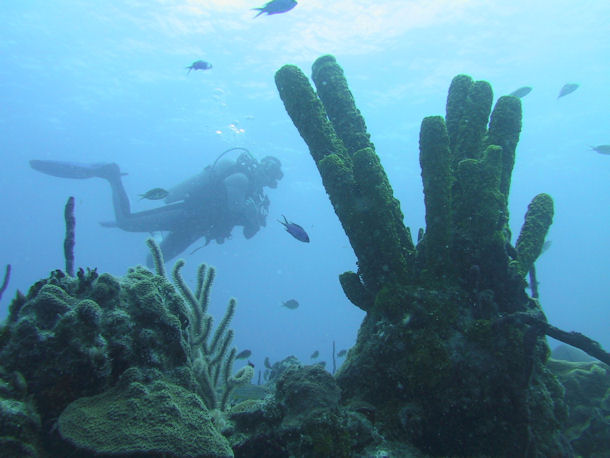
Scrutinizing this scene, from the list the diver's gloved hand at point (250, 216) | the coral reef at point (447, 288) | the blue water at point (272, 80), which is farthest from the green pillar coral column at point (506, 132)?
the blue water at point (272, 80)

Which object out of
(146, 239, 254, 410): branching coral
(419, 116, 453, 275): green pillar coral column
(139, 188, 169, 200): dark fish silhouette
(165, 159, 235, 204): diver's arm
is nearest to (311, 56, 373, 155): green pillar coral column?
(419, 116, 453, 275): green pillar coral column

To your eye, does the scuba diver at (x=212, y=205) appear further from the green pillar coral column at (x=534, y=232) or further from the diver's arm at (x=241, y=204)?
the green pillar coral column at (x=534, y=232)

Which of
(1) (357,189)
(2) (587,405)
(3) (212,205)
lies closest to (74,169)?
(3) (212,205)

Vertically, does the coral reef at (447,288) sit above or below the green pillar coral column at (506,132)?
below

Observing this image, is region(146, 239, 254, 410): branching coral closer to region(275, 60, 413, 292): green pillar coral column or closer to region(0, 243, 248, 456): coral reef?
region(0, 243, 248, 456): coral reef

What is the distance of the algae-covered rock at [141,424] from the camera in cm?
163

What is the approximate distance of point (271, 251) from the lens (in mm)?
109438

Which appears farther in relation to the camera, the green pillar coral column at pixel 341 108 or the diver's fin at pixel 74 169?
the diver's fin at pixel 74 169

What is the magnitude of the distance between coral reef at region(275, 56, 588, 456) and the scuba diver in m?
9.22

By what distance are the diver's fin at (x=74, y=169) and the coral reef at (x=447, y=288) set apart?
14.3 m

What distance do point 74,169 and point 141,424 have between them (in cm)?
1591

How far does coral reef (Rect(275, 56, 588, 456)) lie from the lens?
2555 millimetres

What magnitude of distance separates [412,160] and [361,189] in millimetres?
41850

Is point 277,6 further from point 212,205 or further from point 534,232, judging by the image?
point 212,205
